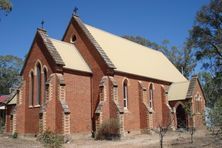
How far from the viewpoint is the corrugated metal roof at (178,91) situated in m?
39.4

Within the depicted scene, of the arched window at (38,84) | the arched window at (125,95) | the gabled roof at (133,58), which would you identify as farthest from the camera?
the gabled roof at (133,58)

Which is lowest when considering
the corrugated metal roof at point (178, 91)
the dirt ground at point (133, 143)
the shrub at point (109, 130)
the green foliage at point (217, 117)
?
the dirt ground at point (133, 143)

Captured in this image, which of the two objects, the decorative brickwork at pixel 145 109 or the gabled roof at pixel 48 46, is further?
the decorative brickwork at pixel 145 109

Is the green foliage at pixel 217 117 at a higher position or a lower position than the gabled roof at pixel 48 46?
lower

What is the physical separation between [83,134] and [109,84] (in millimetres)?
5528

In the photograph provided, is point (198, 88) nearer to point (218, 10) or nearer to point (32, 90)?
point (218, 10)

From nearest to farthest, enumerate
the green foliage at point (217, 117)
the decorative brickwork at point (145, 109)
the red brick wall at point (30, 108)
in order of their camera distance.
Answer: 1. the green foliage at point (217, 117)
2. the red brick wall at point (30, 108)
3. the decorative brickwork at point (145, 109)

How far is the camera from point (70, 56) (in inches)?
1219

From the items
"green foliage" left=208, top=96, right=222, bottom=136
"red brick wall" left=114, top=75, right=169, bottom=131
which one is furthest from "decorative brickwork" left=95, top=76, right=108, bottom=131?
"green foliage" left=208, top=96, right=222, bottom=136

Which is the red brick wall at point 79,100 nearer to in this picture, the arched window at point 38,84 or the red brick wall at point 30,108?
the red brick wall at point 30,108

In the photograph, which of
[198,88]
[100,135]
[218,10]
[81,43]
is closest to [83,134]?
[100,135]

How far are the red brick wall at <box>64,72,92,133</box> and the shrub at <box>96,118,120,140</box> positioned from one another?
2.12 m

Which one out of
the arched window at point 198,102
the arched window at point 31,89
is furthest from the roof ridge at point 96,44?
the arched window at point 198,102

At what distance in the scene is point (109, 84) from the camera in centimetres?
3003
